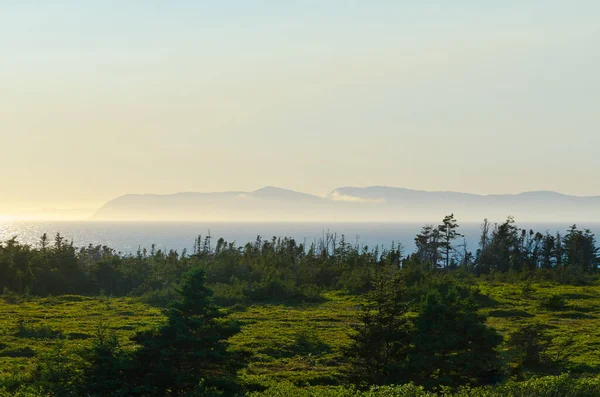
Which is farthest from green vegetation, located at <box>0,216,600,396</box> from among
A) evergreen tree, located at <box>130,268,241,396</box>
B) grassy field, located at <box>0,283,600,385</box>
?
grassy field, located at <box>0,283,600,385</box>

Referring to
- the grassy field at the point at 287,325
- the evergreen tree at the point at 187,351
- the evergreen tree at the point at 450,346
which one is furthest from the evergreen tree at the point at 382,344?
the evergreen tree at the point at 187,351

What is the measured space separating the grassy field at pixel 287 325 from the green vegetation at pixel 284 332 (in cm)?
18

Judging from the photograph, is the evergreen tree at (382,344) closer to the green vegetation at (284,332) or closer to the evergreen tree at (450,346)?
the green vegetation at (284,332)

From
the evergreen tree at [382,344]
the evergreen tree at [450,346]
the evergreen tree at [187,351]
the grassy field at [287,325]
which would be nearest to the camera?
the evergreen tree at [187,351]

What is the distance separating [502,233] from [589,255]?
1812 centimetres

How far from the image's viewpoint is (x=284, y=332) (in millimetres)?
47750

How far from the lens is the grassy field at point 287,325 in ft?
115

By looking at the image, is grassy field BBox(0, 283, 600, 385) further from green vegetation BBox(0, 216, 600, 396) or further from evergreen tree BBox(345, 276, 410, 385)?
evergreen tree BBox(345, 276, 410, 385)

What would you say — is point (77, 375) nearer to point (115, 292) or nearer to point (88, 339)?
point (88, 339)

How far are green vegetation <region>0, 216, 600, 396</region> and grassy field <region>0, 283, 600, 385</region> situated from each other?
0.18 meters

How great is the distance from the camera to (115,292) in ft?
286

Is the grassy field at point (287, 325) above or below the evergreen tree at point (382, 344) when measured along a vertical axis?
below

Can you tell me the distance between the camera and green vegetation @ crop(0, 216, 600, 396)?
22719 millimetres

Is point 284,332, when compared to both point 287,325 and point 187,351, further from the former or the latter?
point 187,351
